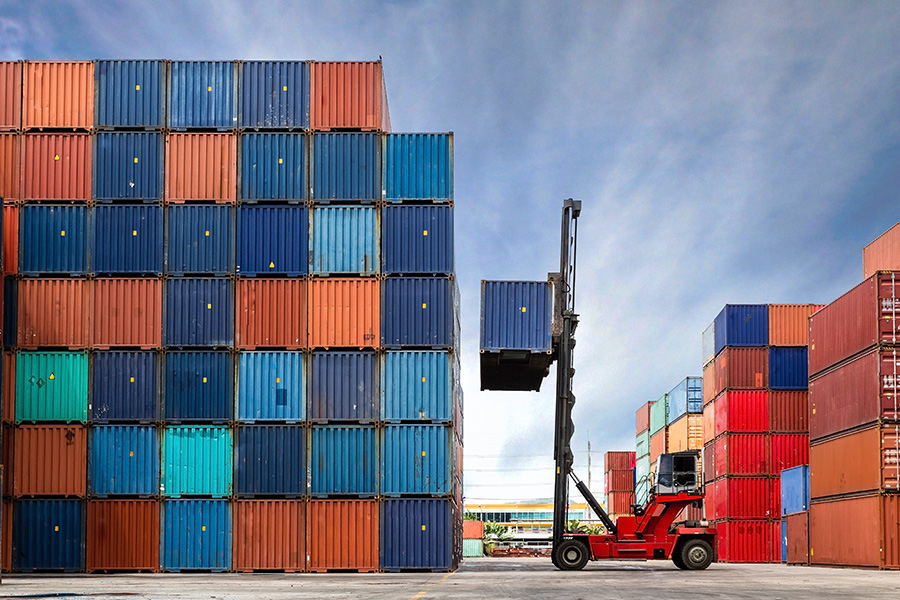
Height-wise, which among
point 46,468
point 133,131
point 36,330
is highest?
point 133,131

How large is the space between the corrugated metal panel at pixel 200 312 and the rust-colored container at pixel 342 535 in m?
6.10

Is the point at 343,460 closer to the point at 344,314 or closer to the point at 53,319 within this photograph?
the point at 344,314

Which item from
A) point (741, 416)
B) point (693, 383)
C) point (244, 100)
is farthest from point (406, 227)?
point (693, 383)

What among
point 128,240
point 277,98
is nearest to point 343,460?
point 128,240

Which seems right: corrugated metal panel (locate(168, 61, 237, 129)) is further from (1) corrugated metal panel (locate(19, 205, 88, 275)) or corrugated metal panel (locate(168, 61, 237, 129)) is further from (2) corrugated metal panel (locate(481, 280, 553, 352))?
(2) corrugated metal panel (locate(481, 280, 553, 352))

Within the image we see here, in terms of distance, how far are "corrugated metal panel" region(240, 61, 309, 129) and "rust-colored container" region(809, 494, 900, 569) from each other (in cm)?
2289

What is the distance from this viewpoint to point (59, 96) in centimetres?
3606

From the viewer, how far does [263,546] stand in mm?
33281

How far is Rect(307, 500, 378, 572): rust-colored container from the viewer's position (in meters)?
33.0

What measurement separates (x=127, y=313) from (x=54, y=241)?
11.3 feet

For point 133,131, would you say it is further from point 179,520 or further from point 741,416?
point 741,416

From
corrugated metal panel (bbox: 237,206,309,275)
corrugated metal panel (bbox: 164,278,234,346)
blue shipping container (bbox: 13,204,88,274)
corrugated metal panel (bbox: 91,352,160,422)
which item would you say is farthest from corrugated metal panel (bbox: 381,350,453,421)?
blue shipping container (bbox: 13,204,88,274)

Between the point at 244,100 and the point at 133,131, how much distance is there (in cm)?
375

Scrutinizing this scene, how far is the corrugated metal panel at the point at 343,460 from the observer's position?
3350 centimetres
